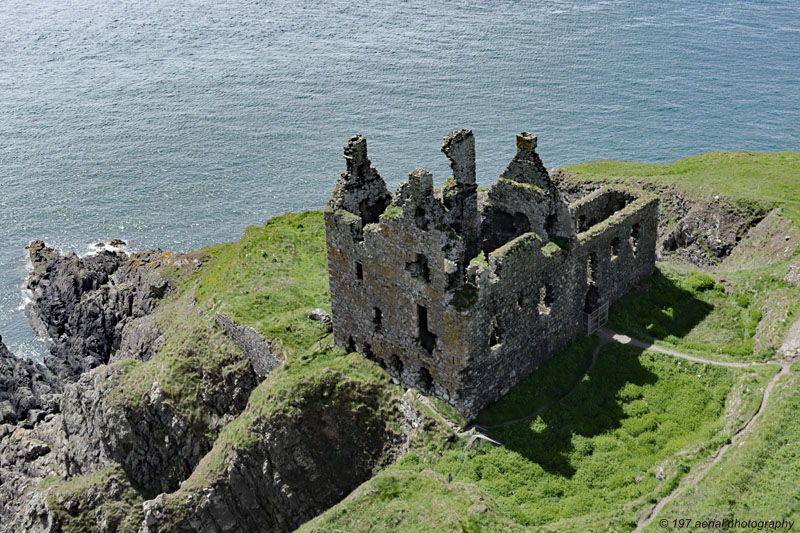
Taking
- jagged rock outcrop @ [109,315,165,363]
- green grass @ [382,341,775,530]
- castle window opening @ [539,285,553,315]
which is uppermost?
castle window opening @ [539,285,553,315]

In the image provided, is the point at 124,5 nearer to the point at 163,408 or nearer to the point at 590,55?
the point at 590,55

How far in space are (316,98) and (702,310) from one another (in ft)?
250

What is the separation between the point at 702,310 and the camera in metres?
43.0

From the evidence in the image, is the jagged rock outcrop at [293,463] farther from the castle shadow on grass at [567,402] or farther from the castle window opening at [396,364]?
the castle shadow on grass at [567,402]

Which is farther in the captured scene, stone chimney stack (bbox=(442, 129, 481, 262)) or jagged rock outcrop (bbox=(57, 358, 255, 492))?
jagged rock outcrop (bbox=(57, 358, 255, 492))

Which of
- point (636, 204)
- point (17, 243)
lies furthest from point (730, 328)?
point (17, 243)

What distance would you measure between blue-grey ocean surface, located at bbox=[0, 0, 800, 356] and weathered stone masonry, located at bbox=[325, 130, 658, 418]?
4570 cm

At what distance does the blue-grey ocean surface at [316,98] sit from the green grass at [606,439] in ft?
167

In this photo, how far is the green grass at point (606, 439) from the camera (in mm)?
30750

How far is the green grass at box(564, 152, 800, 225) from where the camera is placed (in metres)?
55.9

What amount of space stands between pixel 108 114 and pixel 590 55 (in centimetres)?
7141

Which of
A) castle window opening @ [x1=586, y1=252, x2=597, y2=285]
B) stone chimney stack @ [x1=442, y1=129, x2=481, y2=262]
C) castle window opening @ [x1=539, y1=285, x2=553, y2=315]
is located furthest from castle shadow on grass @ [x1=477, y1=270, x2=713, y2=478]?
stone chimney stack @ [x1=442, y1=129, x2=481, y2=262]

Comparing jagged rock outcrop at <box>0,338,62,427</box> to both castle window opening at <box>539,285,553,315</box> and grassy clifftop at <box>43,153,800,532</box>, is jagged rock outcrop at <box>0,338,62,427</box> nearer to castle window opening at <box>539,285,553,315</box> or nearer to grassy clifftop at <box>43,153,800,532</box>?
grassy clifftop at <box>43,153,800,532</box>

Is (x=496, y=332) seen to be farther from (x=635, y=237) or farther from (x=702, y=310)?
(x=702, y=310)
